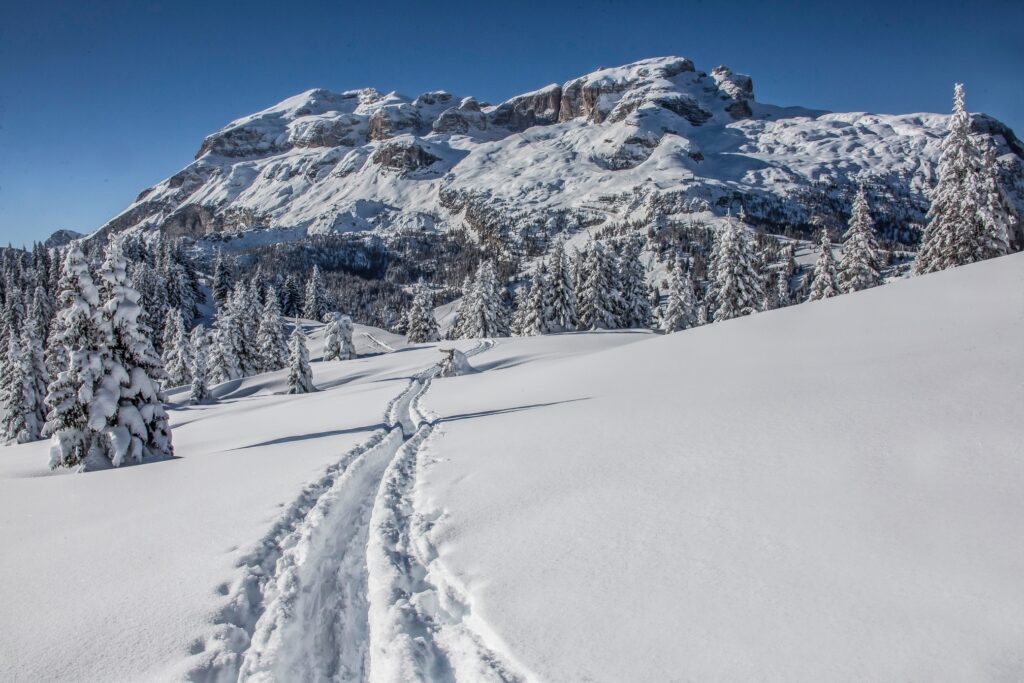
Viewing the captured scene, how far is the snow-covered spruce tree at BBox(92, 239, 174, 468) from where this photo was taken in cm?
1661

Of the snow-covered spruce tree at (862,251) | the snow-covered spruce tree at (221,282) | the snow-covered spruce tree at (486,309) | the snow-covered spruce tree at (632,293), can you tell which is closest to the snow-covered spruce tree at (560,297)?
the snow-covered spruce tree at (632,293)

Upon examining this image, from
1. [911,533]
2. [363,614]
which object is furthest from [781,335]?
[363,614]

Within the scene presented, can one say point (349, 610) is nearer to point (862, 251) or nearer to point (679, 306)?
point (862, 251)

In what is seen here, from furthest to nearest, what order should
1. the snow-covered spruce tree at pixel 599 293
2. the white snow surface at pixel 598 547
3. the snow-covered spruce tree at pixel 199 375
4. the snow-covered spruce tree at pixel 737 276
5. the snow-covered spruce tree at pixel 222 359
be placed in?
the snow-covered spruce tree at pixel 222 359, the snow-covered spruce tree at pixel 599 293, the snow-covered spruce tree at pixel 199 375, the snow-covered spruce tree at pixel 737 276, the white snow surface at pixel 598 547

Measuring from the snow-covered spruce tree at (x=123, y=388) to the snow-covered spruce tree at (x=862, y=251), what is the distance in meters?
42.7

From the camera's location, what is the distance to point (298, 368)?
41.2 m

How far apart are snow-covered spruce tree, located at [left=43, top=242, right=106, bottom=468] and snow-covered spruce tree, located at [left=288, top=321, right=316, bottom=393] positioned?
939 inches

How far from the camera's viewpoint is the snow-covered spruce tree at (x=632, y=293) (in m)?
57.5

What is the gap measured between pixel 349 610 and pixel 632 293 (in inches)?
2175

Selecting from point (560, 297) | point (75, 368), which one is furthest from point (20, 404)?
point (560, 297)

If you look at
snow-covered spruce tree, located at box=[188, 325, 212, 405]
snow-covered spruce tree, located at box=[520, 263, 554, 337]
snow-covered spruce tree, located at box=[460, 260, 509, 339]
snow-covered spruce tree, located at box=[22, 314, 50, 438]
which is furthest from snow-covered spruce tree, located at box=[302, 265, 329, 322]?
snow-covered spruce tree, located at box=[22, 314, 50, 438]

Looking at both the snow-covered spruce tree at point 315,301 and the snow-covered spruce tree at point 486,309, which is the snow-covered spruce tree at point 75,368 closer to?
the snow-covered spruce tree at point 486,309

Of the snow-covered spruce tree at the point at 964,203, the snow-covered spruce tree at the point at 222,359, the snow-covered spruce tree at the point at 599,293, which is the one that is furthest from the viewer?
the snow-covered spruce tree at the point at 222,359

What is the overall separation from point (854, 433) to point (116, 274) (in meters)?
20.8
